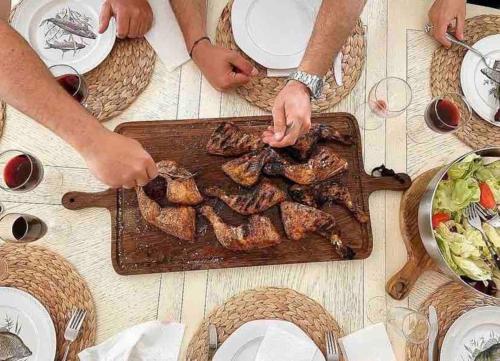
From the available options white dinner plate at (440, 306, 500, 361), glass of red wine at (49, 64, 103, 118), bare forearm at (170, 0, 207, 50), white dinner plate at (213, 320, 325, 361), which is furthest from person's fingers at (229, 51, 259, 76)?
white dinner plate at (440, 306, 500, 361)

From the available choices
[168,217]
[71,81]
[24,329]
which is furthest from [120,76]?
[24,329]

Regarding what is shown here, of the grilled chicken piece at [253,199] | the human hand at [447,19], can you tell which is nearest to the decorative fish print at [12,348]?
the grilled chicken piece at [253,199]

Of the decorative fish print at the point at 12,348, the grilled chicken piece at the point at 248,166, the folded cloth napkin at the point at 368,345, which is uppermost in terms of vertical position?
the grilled chicken piece at the point at 248,166

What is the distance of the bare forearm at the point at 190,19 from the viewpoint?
172 cm

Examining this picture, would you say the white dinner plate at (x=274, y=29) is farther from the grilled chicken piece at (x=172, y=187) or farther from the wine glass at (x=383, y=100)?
the grilled chicken piece at (x=172, y=187)

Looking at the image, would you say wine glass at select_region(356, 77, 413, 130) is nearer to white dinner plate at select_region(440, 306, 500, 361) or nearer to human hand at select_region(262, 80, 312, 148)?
human hand at select_region(262, 80, 312, 148)

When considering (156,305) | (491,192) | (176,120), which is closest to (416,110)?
(491,192)

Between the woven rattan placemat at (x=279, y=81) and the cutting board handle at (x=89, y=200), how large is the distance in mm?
570

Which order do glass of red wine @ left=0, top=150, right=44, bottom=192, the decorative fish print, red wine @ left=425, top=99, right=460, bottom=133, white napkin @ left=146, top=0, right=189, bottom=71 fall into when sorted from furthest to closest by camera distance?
white napkin @ left=146, top=0, right=189, bottom=71 < red wine @ left=425, top=99, right=460, bottom=133 < glass of red wine @ left=0, top=150, right=44, bottom=192 < the decorative fish print

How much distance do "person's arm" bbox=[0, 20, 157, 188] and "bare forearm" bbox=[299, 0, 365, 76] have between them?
Answer: 595 mm

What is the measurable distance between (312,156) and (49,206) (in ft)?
2.90

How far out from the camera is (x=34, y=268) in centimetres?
153

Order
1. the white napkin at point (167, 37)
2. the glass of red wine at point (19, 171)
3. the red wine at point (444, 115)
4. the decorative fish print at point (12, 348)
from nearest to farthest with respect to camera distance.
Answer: the decorative fish print at point (12, 348) → the glass of red wine at point (19, 171) → the red wine at point (444, 115) → the white napkin at point (167, 37)

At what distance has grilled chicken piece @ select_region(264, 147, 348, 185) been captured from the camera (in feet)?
5.30
